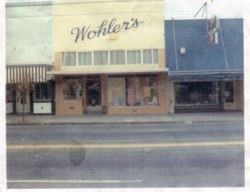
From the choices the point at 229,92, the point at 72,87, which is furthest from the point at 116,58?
the point at 229,92

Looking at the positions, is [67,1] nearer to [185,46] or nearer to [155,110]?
[185,46]

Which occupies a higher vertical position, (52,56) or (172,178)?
(52,56)

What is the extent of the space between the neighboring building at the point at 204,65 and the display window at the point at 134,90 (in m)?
0.48

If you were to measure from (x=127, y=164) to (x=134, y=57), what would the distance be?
4618 millimetres

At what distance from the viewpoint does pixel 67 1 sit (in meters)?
3.61

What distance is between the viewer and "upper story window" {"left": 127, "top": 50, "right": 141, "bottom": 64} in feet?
26.5

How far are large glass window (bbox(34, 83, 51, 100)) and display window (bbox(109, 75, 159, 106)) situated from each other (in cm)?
175

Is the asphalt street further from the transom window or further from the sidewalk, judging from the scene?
the sidewalk

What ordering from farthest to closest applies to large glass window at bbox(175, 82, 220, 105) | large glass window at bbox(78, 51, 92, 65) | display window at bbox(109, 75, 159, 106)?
large glass window at bbox(175, 82, 220, 105), display window at bbox(109, 75, 159, 106), large glass window at bbox(78, 51, 92, 65)

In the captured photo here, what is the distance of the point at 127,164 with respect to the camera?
4168mm

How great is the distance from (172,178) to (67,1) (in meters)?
1.55

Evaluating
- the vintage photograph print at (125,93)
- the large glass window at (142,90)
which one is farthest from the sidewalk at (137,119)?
the large glass window at (142,90)

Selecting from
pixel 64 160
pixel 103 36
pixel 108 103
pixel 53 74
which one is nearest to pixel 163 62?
pixel 108 103

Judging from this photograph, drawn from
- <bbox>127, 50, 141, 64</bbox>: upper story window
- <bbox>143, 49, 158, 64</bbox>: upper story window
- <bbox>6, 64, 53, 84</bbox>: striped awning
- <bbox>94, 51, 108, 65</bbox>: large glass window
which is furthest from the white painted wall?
<bbox>143, 49, 158, 64</bbox>: upper story window
